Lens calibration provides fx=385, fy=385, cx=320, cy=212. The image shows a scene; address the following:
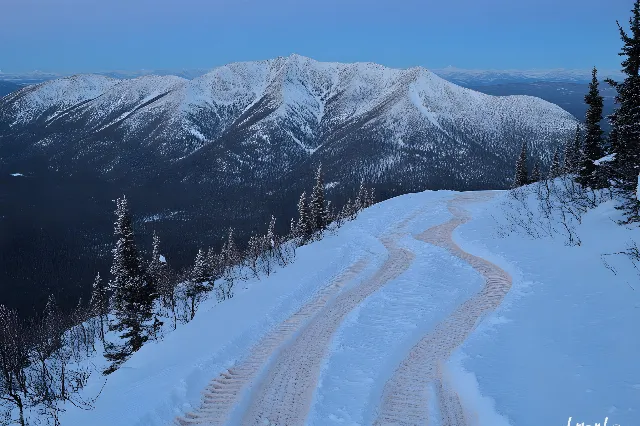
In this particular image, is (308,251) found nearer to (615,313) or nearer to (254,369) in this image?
(254,369)

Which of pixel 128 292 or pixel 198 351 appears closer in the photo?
pixel 198 351

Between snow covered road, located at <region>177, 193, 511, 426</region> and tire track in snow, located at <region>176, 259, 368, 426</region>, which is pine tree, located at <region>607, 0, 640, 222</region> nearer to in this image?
snow covered road, located at <region>177, 193, 511, 426</region>

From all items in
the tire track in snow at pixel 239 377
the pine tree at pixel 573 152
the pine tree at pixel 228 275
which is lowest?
the pine tree at pixel 228 275

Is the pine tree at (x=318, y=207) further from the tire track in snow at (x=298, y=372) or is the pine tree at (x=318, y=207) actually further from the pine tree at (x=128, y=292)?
the tire track in snow at (x=298, y=372)

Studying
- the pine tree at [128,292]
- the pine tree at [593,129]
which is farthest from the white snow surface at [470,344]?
the pine tree at [128,292]

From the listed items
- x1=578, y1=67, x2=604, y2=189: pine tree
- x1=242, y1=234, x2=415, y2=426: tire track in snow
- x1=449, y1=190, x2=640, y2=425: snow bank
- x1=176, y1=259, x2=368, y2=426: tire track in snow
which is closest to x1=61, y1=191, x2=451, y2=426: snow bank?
x1=176, y1=259, x2=368, y2=426: tire track in snow

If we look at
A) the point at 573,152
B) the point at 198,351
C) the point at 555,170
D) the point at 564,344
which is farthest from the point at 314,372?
the point at 573,152

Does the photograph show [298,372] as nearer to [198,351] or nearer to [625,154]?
[198,351]
